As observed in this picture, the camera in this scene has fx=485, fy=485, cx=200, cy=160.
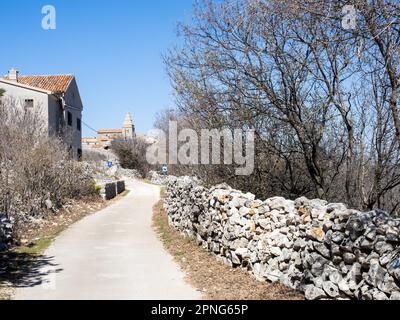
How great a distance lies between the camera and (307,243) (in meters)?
7.13

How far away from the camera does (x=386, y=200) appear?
1137cm

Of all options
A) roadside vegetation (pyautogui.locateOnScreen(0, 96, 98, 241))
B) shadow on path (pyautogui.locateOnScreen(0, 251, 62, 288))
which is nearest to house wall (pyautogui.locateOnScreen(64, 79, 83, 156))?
roadside vegetation (pyautogui.locateOnScreen(0, 96, 98, 241))

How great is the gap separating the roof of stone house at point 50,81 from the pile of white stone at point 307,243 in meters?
30.7

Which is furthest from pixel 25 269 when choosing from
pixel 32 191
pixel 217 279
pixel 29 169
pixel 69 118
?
pixel 69 118

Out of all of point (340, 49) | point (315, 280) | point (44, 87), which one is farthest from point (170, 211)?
point (44, 87)

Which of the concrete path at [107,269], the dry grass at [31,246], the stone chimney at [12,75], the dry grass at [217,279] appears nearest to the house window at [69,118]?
the stone chimney at [12,75]

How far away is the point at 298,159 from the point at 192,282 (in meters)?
5.89

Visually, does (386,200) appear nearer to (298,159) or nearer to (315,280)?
(298,159)

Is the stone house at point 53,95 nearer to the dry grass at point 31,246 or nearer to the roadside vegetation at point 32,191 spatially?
the roadside vegetation at point 32,191

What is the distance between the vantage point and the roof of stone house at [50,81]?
39.4 m

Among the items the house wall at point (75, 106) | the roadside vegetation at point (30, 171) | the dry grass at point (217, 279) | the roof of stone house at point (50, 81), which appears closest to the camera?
the dry grass at point (217, 279)

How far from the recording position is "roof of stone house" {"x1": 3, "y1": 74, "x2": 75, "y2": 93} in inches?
1551

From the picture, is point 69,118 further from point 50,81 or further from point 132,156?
point 132,156

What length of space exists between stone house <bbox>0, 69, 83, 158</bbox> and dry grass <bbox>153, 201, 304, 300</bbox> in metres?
24.4
